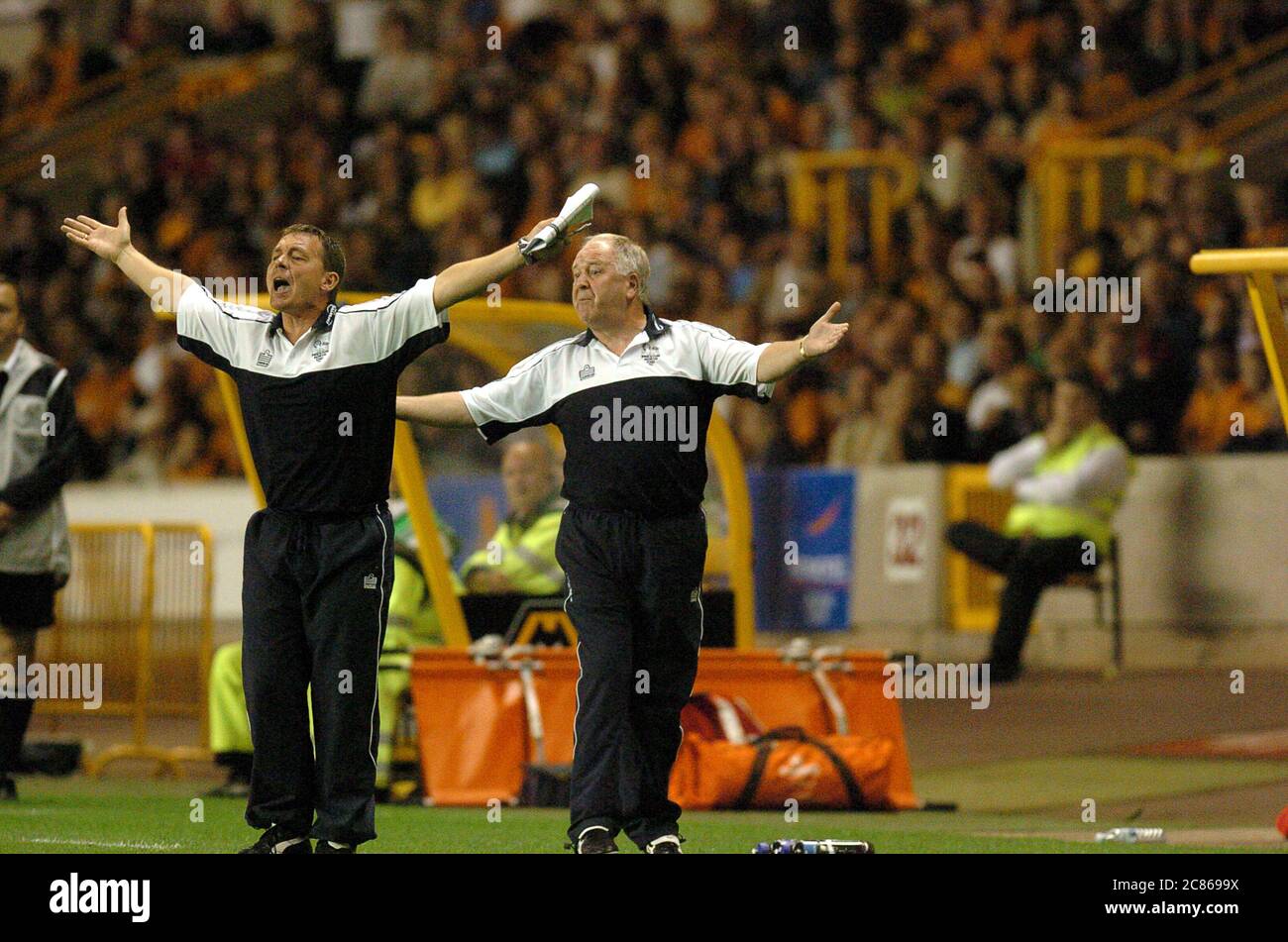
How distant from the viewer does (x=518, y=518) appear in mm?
12945

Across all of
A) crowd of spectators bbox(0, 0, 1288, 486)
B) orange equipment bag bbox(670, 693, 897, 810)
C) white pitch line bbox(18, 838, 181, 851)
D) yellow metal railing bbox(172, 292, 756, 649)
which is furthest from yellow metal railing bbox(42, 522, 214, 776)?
white pitch line bbox(18, 838, 181, 851)

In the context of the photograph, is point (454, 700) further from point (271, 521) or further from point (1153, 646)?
point (1153, 646)

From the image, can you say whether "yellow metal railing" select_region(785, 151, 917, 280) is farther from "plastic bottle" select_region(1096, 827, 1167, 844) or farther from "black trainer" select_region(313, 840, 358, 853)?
"black trainer" select_region(313, 840, 358, 853)

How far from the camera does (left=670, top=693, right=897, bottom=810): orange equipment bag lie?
449 inches

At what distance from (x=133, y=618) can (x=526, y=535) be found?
2.78 meters

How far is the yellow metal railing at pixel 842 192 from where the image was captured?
21.5m

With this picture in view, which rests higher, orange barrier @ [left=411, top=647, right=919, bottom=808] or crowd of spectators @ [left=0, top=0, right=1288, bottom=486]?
crowd of spectators @ [left=0, top=0, right=1288, bottom=486]

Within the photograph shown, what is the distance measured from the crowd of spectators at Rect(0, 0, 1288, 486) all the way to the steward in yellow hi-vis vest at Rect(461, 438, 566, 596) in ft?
4.85

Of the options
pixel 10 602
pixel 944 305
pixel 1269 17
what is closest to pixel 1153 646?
pixel 944 305

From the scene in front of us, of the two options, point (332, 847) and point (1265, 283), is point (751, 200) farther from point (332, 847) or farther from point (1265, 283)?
point (332, 847)

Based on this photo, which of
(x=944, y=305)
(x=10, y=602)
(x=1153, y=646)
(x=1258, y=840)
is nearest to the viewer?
(x=1258, y=840)

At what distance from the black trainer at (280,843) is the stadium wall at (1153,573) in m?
10.0

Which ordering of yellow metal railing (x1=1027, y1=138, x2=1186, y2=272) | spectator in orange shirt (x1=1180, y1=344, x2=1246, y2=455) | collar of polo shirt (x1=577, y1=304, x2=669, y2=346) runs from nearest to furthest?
collar of polo shirt (x1=577, y1=304, x2=669, y2=346), spectator in orange shirt (x1=1180, y1=344, x2=1246, y2=455), yellow metal railing (x1=1027, y1=138, x2=1186, y2=272)

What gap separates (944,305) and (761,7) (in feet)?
19.4
